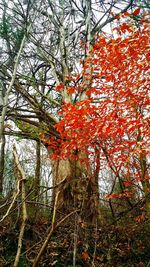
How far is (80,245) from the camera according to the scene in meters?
4.64

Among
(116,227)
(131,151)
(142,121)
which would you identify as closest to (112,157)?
(131,151)

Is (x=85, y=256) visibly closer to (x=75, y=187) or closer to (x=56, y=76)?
(x=75, y=187)

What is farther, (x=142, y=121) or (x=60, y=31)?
(x=60, y=31)

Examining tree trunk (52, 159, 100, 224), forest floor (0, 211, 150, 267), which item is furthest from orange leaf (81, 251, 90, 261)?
tree trunk (52, 159, 100, 224)

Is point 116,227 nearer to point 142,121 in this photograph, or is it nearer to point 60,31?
point 142,121

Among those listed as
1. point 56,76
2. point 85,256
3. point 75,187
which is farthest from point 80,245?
point 56,76

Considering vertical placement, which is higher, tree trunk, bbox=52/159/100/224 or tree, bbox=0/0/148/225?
tree, bbox=0/0/148/225

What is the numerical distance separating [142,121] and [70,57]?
16.9ft

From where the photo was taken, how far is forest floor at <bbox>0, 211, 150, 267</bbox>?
13.7 ft

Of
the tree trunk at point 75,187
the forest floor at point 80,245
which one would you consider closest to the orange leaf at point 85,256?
the forest floor at point 80,245

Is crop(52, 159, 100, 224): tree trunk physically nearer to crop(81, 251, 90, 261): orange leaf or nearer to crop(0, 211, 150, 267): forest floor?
crop(0, 211, 150, 267): forest floor

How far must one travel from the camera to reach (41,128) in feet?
24.0

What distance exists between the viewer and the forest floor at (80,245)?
419 centimetres

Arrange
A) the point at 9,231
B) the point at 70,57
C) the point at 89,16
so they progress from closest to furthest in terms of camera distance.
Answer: the point at 9,231, the point at 89,16, the point at 70,57
